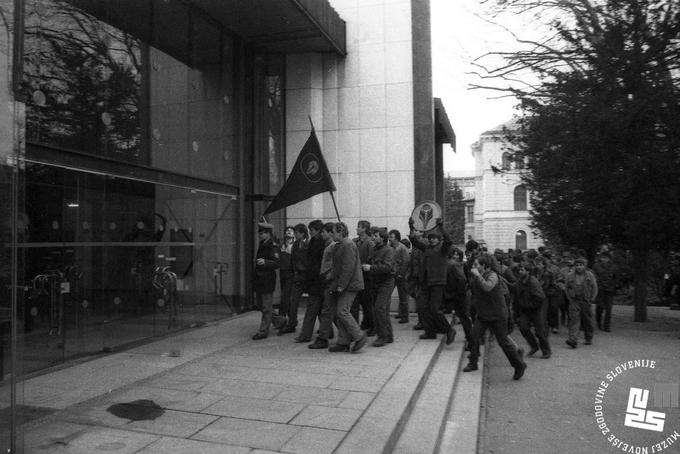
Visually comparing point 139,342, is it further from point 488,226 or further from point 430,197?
point 488,226

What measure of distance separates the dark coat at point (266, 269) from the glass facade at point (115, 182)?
1.48 metres

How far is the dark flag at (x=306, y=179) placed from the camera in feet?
28.5

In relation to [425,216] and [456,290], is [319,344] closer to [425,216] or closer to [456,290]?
[456,290]

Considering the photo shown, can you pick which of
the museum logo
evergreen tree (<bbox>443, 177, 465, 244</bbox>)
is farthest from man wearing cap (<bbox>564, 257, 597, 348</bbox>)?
evergreen tree (<bbox>443, 177, 465, 244</bbox>)

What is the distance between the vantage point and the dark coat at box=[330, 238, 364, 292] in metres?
7.12

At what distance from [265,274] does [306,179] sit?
1722mm

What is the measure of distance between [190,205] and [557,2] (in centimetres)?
815

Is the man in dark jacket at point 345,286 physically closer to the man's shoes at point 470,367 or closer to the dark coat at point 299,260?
the dark coat at point 299,260

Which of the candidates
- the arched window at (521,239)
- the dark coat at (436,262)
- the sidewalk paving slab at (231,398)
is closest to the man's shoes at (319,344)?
the sidewalk paving slab at (231,398)

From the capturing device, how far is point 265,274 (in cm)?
809

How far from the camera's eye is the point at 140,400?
5.08 meters

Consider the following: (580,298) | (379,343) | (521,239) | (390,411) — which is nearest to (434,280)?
(379,343)

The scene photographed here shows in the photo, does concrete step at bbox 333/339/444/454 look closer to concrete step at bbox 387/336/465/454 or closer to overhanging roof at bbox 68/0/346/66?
concrete step at bbox 387/336/465/454

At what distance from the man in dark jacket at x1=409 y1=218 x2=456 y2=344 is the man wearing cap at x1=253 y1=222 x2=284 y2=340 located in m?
2.30
